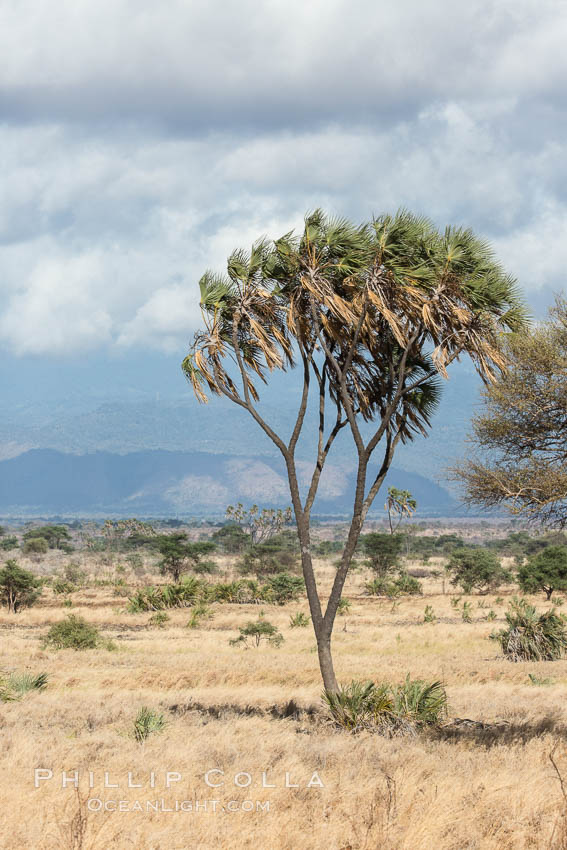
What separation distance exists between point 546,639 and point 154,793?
19.0 m

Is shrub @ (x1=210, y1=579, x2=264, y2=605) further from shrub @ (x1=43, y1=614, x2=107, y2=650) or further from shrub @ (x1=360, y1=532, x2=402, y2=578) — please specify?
shrub @ (x1=360, y1=532, x2=402, y2=578)

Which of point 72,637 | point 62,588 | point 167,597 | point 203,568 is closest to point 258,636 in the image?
point 72,637

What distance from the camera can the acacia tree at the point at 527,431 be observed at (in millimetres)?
12273

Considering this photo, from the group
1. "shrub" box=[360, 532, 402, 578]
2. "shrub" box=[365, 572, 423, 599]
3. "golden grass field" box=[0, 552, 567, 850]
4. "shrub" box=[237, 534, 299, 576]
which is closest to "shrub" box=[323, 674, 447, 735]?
"golden grass field" box=[0, 552, 567, 850]

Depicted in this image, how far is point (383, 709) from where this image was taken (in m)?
12.6

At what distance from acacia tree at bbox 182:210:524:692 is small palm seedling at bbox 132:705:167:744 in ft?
9.46

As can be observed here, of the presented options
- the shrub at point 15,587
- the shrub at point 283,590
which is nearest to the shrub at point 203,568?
the shrub at point 283,590

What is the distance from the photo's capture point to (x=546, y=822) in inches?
297

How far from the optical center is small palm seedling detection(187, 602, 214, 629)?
3645 cm

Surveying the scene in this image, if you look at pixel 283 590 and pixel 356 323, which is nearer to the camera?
pixel 356 323

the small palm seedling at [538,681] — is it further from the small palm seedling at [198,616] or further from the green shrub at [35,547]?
the green shrub at [35,547]

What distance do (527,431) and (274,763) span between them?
22.2 feet

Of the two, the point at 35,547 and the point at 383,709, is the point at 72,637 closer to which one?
the point at 383,709

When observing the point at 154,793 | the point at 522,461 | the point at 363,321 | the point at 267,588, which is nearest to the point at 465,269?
the point at 363,321
